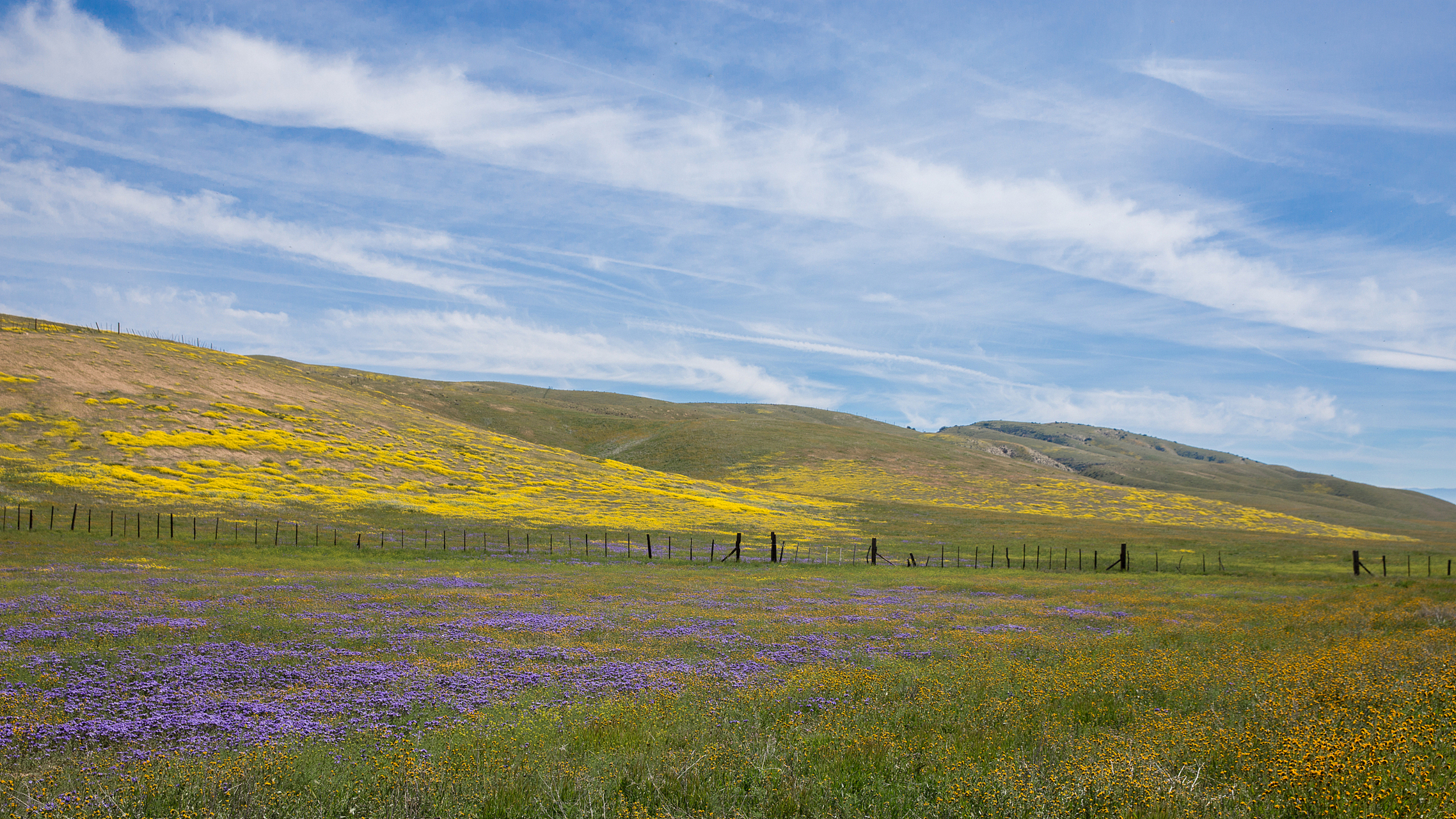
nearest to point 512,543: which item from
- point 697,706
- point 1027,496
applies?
point 697,706

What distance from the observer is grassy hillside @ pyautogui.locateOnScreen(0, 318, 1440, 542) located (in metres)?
59.2

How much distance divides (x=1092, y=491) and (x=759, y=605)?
124 meters

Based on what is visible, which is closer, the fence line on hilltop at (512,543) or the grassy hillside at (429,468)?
the fence line on hilltop at (512,543)

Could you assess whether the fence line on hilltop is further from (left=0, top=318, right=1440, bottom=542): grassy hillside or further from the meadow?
the meadow

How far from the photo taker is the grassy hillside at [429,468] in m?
59.2

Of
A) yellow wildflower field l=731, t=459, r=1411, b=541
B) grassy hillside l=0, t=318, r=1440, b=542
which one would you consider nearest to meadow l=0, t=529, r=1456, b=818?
grassy hillside l=0, t=318, r=1440, b=542

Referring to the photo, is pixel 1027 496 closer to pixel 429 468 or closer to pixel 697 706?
pixel 429 468

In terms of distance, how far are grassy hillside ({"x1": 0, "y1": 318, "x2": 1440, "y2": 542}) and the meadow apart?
39507 mm

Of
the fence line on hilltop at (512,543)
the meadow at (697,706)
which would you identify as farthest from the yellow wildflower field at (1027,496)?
the meadow at (697,706)

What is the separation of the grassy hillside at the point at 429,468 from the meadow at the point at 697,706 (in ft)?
130

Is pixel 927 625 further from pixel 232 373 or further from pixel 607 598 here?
pixel 232 373

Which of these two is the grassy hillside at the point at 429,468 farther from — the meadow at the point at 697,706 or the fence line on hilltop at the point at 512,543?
the meadow at the point at 697,706

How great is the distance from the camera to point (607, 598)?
84.9 ft

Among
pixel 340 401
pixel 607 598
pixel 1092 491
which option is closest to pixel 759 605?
pixel 607 598
